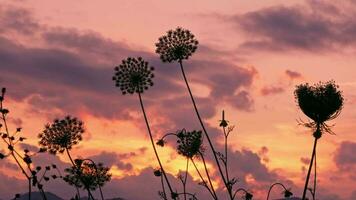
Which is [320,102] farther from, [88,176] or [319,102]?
[88,176]

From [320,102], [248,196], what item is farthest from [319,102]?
[248,196]

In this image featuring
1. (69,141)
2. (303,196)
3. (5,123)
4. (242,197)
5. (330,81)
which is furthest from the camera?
(330,81)

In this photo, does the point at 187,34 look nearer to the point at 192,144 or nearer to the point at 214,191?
the point at 192,144

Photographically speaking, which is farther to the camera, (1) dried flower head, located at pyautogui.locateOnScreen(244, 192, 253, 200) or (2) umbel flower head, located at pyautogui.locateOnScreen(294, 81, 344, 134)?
(2) umbel flower head, located at pyautogui.locateOnScreen(294, 81, 344, 134)

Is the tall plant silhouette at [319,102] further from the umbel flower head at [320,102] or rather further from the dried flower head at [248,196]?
the dried flower head at [248,196]

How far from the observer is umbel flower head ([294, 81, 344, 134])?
29531 millimetres

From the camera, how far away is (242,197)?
2342cm

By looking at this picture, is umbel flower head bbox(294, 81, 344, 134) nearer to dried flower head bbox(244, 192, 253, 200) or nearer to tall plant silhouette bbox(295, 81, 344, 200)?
tall plant silhouette bbox(295, 81, 344, 200)

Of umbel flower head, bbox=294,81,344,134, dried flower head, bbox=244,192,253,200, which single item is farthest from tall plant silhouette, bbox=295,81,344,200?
dried flower head, bbox=244,192,253,200

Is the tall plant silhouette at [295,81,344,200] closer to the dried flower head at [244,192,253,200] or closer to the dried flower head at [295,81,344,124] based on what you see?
the dried flower head at [295,81,344,124]

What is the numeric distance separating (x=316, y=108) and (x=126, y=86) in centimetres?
910

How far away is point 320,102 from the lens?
96.9 ft

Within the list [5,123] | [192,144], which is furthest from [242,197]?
[5,123]

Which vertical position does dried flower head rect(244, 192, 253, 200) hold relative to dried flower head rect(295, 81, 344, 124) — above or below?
below
